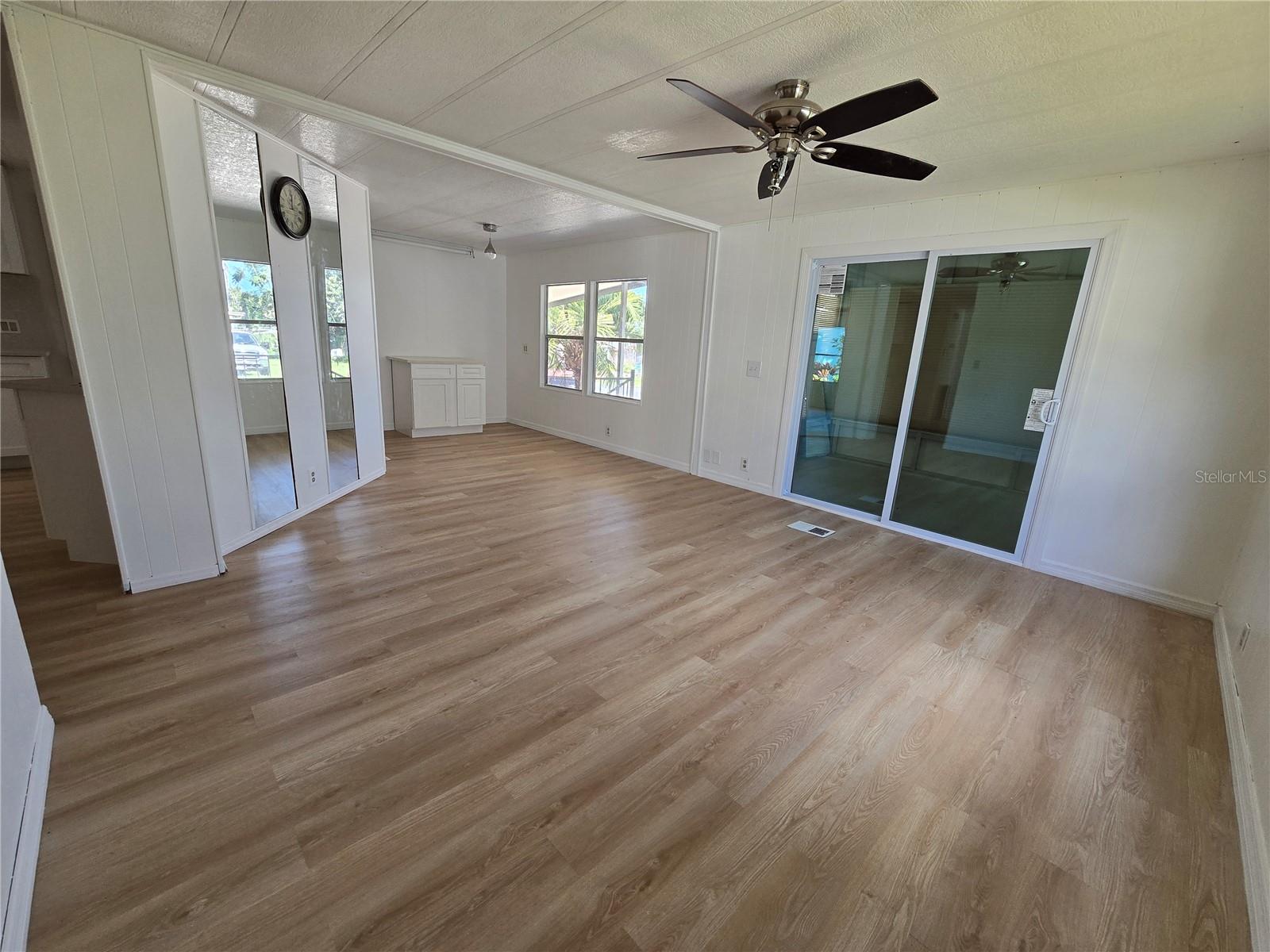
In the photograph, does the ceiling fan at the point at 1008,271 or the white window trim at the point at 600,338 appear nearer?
the ceiling fan at the point at 1008,271

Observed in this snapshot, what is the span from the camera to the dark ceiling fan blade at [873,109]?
171 cm

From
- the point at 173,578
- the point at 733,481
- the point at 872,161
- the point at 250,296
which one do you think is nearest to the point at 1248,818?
the point at 872,161

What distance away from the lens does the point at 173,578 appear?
8.93 feet

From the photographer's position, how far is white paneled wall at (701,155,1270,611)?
276 centimetres

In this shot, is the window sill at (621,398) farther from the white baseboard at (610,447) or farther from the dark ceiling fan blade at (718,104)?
the dark ceiling fan blade at (718,104)

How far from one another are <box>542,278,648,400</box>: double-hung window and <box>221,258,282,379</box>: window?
3722mm

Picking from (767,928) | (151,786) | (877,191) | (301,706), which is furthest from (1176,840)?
(877,191)

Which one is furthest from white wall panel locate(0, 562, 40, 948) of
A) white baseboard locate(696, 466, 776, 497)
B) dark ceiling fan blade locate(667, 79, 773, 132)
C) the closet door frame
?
white baseboard locate(696, 466, 776, 497)

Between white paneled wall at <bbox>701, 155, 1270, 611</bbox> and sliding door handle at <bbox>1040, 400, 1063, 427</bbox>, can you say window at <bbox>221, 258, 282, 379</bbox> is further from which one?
sliding door handle at <bbox>1040, 400, 1063, 427</bbox>

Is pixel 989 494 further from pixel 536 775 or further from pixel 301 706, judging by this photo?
pixel 301 706

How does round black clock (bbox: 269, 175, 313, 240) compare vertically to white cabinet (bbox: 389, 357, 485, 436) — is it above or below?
above

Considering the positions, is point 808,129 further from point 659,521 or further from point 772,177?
point 659,521

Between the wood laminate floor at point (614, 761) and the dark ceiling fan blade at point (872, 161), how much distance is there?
2.23 m

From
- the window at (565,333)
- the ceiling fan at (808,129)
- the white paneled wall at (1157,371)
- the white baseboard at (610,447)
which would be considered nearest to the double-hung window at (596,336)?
the window at (565,333)
